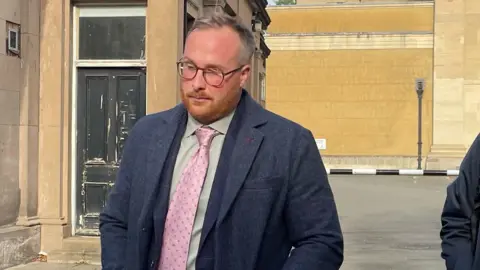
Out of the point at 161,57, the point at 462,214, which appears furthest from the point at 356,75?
the point at 462,214

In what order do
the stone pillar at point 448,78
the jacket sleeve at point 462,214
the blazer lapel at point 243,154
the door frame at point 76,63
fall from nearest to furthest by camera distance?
the blazer lapel at point 243,154 → the jacket sleeve at point 462,214 → the door frame at point 76,63 → the stone pillar at point 448,78

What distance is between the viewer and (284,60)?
102 feet

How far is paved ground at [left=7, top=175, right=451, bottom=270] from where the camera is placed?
908 cm

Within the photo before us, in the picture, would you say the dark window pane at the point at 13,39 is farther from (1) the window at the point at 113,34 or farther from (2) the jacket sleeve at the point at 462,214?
(2) the jacket sleeve at the point at 462,214

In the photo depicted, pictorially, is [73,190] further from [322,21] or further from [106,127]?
[322,21]

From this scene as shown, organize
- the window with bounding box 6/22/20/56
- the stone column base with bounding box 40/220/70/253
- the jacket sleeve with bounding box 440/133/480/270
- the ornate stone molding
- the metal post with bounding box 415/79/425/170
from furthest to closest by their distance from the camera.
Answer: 1. the ornate stone molding
2. the metal post with bounding box 415/79/425/170
3. the stone column base with bounding box 40/220/70/253
4. the window with bounding box 6/22/20/56
5. the jacket sleeve with bounding box 440/133/480/270

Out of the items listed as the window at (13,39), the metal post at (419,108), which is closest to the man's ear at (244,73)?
the window at (13,39)

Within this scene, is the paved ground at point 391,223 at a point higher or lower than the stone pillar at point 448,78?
lower

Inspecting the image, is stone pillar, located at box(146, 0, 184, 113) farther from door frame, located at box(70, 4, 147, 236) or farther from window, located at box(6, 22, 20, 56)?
window, located at box(6, 22, 20, 56)

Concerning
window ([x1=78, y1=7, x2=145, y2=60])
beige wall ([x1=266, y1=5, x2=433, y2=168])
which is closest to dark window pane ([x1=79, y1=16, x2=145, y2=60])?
window ([x1=78, y1=7, x2=145, y2=60])

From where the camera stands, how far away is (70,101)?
28.4ft

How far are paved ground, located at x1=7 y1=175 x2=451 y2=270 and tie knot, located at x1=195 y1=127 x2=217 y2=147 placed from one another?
5.95m

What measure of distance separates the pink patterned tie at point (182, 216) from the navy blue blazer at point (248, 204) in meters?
0.03

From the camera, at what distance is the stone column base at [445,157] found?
2862cm
